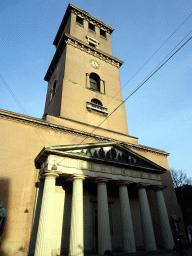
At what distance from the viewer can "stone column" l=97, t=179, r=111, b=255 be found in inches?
444

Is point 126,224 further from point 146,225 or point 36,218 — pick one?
point 36,218

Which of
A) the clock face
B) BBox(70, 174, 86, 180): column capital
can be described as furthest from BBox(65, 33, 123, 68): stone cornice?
BBox(70, 174, 86, 180): column capital

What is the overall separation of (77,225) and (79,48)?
20.0 meters

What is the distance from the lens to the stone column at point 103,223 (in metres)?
11.3

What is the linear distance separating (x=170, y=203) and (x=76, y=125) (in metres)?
11.9

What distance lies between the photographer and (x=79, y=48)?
23.3 m

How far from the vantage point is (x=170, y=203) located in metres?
18.1

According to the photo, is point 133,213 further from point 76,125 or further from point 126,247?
point 76,125

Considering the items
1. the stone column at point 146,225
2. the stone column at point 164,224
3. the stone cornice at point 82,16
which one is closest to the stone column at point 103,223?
the stone column at point 146,225

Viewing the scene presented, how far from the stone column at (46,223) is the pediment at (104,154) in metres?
1.62

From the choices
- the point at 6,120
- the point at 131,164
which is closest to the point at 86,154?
the point at 131,164

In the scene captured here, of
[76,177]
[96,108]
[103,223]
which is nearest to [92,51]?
[96,108]

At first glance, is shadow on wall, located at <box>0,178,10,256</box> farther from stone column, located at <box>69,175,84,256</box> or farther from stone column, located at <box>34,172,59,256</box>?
stone column, located at <box>69,175,84,256</box>

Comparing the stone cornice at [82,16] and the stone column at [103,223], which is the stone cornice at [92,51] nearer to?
the stone cornice at [82,16]
